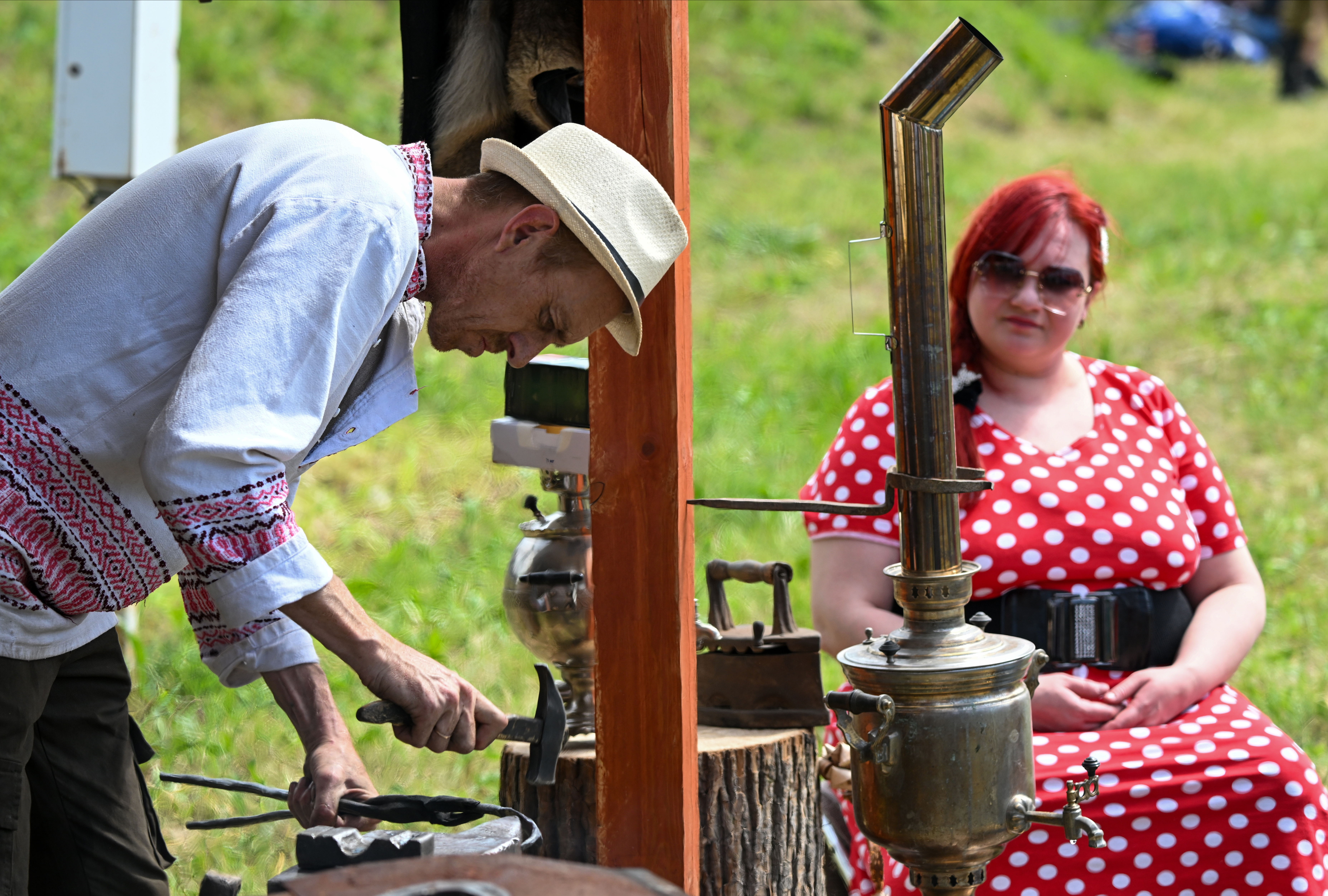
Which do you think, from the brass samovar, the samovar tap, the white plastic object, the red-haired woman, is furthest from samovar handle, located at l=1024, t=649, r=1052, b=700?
the white plastic object

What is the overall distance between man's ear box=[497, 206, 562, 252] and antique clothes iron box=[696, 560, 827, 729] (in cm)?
129

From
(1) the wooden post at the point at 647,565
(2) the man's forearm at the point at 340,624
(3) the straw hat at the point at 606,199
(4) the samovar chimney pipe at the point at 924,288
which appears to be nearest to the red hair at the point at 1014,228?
(4) the samovar chimney pipe at the point at 924,288

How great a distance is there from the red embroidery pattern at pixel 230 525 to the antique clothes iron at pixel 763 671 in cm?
148

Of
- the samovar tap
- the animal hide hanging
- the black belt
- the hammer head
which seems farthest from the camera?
the black belt

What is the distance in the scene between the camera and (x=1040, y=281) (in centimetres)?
323

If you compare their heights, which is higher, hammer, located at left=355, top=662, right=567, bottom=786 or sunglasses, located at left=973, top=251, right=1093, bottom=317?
sunglasses, located at left=973, top=251, right=1093, bottom=317

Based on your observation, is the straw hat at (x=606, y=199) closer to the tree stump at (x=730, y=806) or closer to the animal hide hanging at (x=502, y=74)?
the animal hide hanging at (x=502, y=74)

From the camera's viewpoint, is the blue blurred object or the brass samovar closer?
the brass samovar

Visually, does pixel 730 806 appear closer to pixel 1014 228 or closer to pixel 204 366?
pixel 1014 228

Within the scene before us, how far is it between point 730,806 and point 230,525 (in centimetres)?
154

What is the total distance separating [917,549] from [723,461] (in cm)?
450

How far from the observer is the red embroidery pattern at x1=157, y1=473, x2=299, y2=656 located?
1.67 meters

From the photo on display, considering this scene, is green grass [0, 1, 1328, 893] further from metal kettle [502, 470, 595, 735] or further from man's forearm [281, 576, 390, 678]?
man's forearm [281, 576, 390, 678]

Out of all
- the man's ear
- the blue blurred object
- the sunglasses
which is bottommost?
the man's ear
